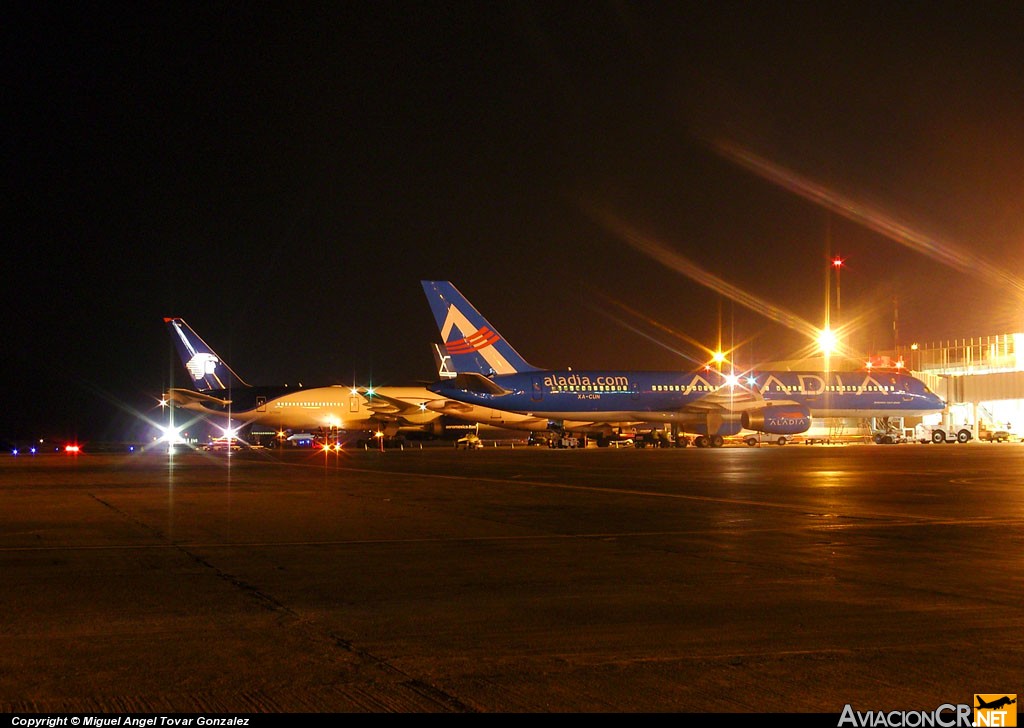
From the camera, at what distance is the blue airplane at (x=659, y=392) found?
59.7 m

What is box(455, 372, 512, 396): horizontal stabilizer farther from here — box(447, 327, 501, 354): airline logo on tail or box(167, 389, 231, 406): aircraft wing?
box(167, 389, 231, 406): aircraft wing

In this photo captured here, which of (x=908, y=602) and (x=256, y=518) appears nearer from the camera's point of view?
(x=908, y=602)

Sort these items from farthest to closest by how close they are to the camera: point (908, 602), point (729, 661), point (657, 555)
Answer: point (657, 555) < point (908, 602) < point (729, 661)

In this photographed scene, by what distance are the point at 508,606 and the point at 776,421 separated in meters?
55.2

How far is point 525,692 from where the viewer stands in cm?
629

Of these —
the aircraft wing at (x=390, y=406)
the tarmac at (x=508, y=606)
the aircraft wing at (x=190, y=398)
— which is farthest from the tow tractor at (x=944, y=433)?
the tarmac at (x=508, y=606)

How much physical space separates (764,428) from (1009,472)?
31.0 m

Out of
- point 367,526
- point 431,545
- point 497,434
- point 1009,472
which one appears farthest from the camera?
point 497,434

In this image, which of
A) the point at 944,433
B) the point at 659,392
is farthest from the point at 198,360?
the point at 944,433

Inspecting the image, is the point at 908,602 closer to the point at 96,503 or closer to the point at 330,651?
the point at 330,651

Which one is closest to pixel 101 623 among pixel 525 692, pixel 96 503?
pixel 525 692

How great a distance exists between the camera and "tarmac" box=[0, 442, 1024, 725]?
6320mm

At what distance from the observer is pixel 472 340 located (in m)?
60.0

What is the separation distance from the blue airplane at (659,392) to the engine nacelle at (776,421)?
6cm
